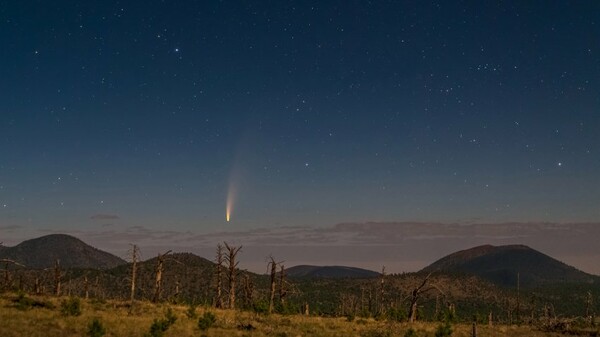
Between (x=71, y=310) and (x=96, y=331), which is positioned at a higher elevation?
(x=96, y=331)

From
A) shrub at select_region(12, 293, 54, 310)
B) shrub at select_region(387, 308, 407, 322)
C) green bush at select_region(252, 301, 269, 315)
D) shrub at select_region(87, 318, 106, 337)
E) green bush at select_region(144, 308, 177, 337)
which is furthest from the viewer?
shrub at select_region(387, 308, 407, 322)

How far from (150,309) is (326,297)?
373ft

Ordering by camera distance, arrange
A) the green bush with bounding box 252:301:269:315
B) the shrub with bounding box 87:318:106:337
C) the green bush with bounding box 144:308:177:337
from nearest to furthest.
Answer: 1. the shrub with bounding box 87:318:106:337
2. the green bush with bounding box 144:308:177:337
3. the green bush with bounding box 252:301:269:315

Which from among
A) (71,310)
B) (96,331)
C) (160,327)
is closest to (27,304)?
(71,310)

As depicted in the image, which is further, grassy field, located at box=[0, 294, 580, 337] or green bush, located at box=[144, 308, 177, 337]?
grassy field, located at box=[0, 294, 580, 337]

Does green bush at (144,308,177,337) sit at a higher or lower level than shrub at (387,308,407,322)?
higher

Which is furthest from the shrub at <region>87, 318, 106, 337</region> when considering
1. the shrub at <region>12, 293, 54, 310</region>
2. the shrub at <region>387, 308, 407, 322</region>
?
the shrub at <region>387, 308, 407, 322</region>

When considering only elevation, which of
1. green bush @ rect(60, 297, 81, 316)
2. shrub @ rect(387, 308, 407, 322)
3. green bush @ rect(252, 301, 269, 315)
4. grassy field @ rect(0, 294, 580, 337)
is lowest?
shrub @ rect(387, 308, 407, 322)

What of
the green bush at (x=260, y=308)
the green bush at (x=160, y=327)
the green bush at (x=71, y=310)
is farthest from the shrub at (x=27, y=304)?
the green bush at (x=260, y=308)

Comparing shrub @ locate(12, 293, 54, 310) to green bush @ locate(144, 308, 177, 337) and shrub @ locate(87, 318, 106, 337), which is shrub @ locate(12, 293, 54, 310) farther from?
shrub @ locate(87, 318, 106, 337)

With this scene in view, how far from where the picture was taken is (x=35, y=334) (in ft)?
83.9

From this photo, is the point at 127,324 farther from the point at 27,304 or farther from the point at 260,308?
the point at 260,308

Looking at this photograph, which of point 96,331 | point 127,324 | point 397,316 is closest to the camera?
point 96,331

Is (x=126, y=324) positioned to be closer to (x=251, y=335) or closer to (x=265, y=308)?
(x=251, y=335)
